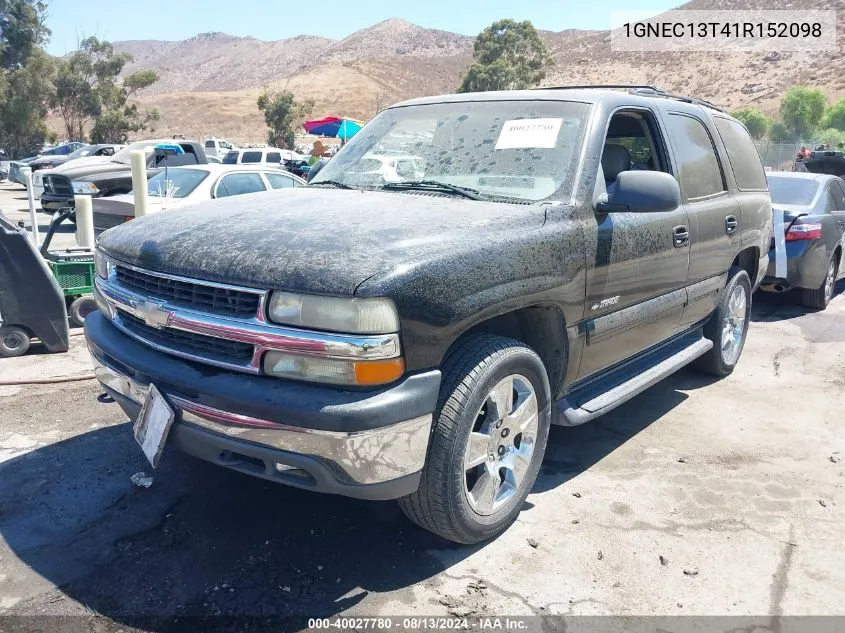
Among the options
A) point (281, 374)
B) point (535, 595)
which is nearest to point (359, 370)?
point (281, 374)

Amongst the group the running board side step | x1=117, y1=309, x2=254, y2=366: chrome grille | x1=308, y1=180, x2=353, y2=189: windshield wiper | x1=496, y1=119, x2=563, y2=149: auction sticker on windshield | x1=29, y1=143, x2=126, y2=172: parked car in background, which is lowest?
the running board side step

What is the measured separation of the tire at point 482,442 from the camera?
2.84 meters

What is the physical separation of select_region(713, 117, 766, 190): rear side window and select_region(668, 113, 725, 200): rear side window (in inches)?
11.4

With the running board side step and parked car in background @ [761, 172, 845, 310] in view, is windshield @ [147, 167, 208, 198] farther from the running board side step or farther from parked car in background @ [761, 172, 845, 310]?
parked car in background @ [761, 172, 845, 310]

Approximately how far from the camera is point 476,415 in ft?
9.59

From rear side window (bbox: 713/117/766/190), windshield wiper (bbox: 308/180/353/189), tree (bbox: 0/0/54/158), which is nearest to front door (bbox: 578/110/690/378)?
rear side window (bbox: 713/117/766/190)

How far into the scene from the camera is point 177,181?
9492 millimetres

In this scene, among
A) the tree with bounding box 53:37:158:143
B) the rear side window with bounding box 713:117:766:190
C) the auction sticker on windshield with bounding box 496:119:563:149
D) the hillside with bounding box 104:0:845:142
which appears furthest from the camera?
the hillside with bounding box 104:0:845:142

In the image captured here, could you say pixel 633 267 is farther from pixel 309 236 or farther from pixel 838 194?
pixel 838 194

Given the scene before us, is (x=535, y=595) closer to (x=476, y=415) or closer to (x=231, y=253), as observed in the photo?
(x=476, y=415)

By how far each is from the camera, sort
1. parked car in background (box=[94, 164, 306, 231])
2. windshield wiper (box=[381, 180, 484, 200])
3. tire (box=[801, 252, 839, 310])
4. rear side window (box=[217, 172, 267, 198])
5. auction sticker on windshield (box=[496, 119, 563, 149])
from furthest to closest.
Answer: rear side window (box=[217, 172, 267, 198]), parked car in background (box=[94, 164, 306, 231]), tire (box=[801, 252, 839, 310]), auction sticker on windshield (box=[496, 119, 563, 149]), windshield wiper (box=[381, 180, 484, 200])

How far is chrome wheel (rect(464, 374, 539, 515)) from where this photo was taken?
308 cm

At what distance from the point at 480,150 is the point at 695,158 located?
5.64 feet

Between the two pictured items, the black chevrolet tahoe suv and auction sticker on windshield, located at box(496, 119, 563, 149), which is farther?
auction sticker on windshield, located at box(496, 119, 563, 149)
